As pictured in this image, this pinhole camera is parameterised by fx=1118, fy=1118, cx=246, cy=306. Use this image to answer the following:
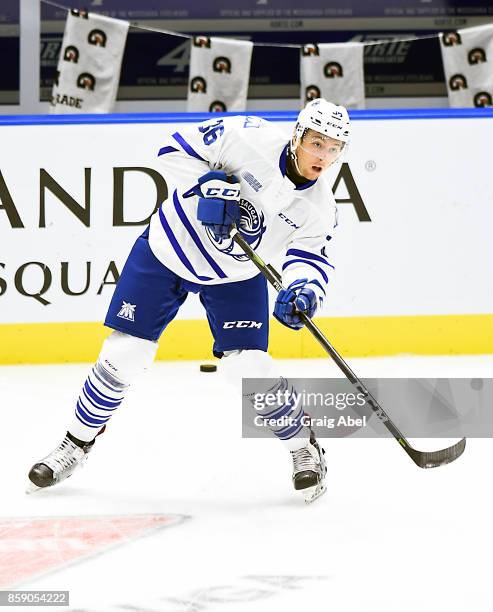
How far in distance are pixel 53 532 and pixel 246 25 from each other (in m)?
4.80

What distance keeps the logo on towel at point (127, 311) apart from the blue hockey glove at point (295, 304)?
37 cm

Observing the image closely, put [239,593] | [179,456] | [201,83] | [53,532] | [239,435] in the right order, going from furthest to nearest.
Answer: [201,83]
[239,435]
[179,456]
[53,532]
[239,593]

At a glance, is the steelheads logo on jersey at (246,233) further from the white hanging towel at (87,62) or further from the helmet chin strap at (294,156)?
the white hanging towel at (87,62)

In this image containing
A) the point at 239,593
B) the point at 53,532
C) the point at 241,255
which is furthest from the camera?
the point at 241,255

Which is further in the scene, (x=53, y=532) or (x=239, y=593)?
(x=53, y=532)

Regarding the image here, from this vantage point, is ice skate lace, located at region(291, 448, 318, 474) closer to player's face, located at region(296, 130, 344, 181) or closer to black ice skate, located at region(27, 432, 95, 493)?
black ice skate, located at region(27, 432, 95, 493)

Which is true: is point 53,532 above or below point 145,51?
below

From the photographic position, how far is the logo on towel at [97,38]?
247 inches

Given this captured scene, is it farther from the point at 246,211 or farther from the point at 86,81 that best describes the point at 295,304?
the point at 86,81

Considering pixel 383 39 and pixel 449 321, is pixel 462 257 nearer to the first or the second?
pixel 449 321

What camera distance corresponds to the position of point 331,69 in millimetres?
6371

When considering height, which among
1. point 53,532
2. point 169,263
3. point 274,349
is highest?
point 169,263

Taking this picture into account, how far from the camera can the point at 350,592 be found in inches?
83.0

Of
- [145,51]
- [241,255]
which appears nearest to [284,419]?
[241,255]
